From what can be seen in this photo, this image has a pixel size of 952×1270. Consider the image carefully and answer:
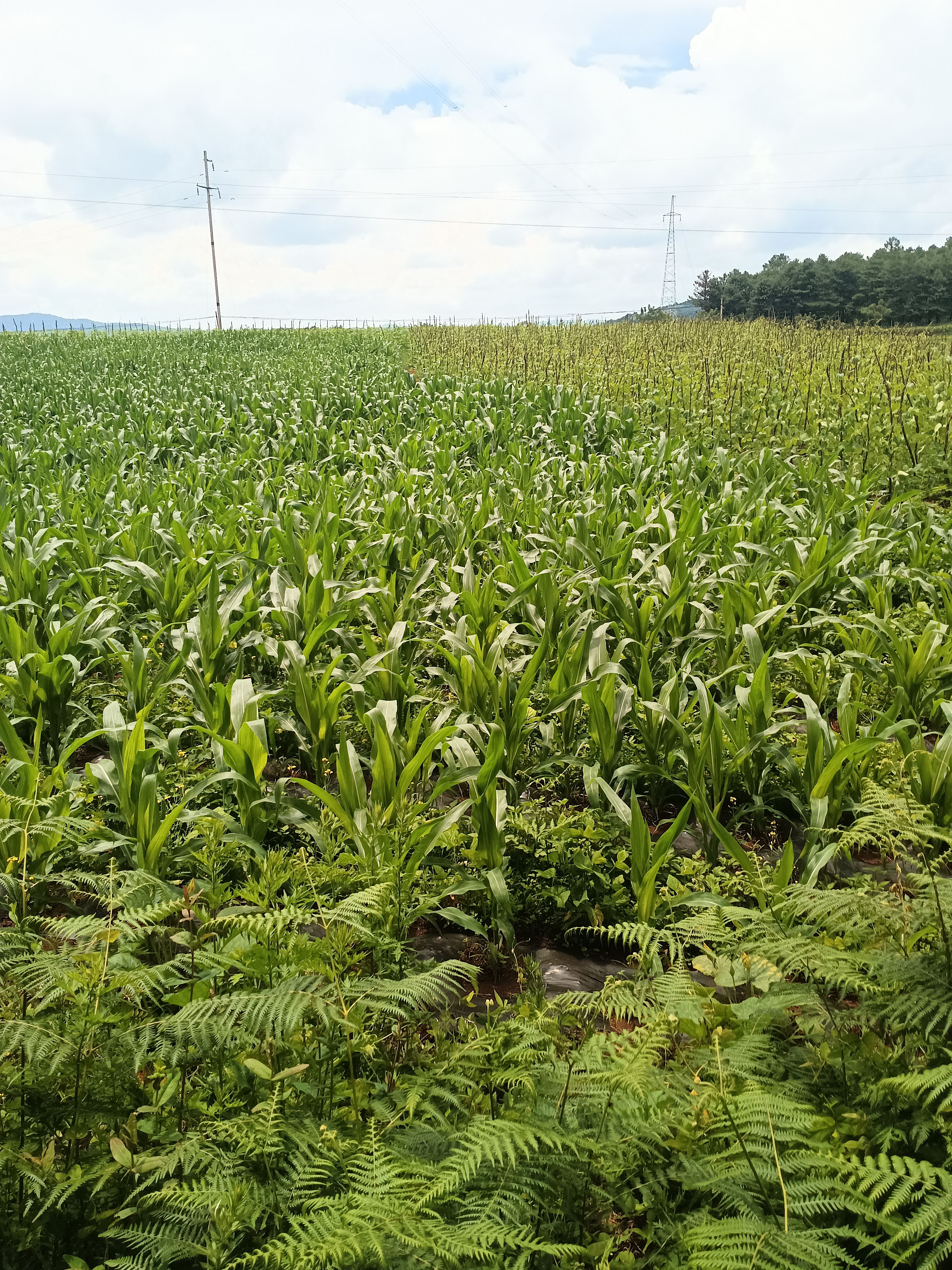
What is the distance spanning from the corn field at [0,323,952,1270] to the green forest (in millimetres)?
57041

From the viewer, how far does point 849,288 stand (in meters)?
61.8

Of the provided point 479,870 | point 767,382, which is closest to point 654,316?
point 767,382

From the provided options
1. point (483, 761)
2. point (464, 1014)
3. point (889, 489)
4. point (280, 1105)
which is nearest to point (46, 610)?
point (483, 761)

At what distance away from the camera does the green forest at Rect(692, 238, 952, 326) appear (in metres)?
57.1

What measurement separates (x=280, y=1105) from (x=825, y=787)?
7.15 ft

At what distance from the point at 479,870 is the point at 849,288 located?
2807 inches

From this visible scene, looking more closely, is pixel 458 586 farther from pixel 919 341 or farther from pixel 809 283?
pixel 809 283

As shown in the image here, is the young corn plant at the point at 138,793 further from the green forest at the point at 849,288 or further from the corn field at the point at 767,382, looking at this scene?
the green forest at the point at 849,288

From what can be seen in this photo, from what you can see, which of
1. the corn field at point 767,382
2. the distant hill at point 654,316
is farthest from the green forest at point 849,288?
the corn field at point 767,382

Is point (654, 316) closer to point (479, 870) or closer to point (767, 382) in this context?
point (767, 382)

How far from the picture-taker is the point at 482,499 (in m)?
6.34

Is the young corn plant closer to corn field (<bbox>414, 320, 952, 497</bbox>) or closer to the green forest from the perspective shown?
corn field (<bbox>414, 320, 952, 497</bbox>)

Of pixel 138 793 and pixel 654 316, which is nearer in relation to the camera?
pixel 138 793

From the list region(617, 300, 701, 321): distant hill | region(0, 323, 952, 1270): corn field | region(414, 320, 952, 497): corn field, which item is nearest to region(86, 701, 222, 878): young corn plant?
region(0, 323, 952, 1270): corn field
